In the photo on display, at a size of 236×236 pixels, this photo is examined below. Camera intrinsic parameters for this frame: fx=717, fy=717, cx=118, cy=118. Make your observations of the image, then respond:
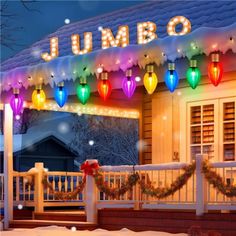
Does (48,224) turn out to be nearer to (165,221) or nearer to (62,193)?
(62,193)

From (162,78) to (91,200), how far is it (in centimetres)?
309

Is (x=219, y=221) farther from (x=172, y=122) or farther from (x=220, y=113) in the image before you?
(x=172, y=122)

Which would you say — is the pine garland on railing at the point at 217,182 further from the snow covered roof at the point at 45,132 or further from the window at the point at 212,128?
the snow covered roof at the point at 45,132

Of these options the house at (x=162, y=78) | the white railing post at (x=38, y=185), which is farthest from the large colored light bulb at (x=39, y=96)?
the white railing post at (x=38, y=185)

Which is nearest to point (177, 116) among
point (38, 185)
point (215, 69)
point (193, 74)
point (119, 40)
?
point (119, 40)

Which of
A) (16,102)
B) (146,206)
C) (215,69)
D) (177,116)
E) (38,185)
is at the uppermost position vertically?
(215,69)

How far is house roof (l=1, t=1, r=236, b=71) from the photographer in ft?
52.1

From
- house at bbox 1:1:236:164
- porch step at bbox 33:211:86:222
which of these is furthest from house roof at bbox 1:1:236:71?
porch step at bbox 33:211:86:222

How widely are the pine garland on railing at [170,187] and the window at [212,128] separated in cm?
266

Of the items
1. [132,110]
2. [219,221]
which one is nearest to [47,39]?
[132,110]

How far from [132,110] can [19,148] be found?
82.2 ft

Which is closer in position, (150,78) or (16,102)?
(150,78)

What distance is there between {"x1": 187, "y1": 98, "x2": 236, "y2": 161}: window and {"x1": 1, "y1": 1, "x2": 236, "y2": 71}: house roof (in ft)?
6.68

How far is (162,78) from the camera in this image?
15.5m
